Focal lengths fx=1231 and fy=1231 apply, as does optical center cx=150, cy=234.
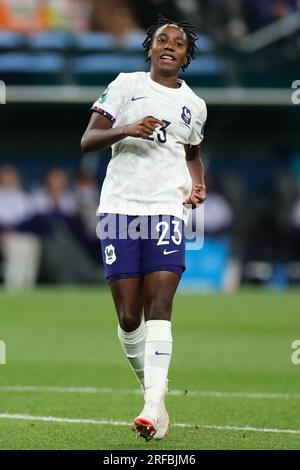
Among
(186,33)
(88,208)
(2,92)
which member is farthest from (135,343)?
(88,208)

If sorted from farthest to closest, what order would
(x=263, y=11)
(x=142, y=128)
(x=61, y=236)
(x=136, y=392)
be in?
(x=263, y=11) → (x=61, y=236) → (x=136, y=392) → (x=142, y=128)

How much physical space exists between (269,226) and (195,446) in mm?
18842

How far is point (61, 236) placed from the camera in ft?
78.6

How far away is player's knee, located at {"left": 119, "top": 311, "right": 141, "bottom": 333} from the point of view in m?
7.73

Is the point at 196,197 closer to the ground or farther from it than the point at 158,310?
farther from it

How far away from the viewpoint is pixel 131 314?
7734 millimetres

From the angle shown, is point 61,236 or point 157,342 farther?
point 61,236

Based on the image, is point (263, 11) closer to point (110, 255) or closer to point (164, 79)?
point (164, 79)

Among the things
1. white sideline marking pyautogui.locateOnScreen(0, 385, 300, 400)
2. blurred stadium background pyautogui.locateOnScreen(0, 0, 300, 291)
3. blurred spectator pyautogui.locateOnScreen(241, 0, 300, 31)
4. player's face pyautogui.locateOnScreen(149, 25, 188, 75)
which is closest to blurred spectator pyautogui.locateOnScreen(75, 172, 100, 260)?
blurred stadium background pyautogui.locateOnScreen(0, 0, 300, 291)

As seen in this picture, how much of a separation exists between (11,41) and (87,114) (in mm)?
2774

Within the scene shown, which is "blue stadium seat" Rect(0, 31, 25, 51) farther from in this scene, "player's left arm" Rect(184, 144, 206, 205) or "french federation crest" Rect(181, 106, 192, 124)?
"french federation crest" Rect(181, 106, 192, 124)

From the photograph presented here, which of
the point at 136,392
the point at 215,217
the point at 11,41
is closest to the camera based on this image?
the point at 136,392

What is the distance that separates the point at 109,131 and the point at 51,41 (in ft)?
56.3

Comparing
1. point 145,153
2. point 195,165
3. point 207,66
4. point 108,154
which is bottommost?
point 108,154
